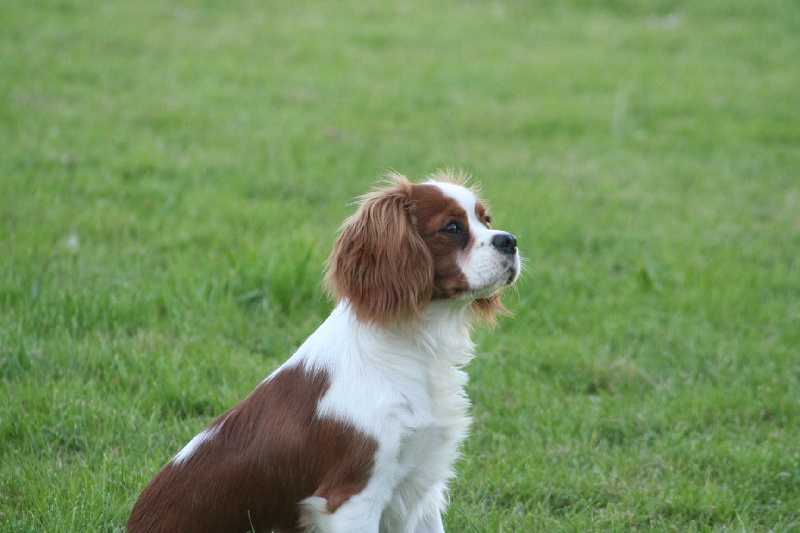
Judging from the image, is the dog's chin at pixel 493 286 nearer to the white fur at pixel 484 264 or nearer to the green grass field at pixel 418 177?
the white fur at pixel 484 264

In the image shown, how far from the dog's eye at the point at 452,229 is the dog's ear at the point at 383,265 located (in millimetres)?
100

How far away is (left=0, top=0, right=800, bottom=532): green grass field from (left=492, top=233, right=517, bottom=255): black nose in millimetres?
1104

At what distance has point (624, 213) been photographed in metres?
6.94

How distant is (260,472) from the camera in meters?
3.03

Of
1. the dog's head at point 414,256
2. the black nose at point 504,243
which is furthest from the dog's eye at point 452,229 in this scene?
the black nose at point 504,243

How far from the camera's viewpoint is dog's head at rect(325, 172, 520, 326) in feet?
10.2

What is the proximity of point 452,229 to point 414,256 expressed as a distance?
0.19 m

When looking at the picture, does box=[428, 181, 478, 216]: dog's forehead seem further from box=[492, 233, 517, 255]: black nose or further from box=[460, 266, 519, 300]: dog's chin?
box=[460, 266, 519, 300]: dog's chin

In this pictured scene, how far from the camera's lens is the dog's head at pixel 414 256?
10.2ft

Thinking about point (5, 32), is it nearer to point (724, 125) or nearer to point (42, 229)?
point (42, 229)

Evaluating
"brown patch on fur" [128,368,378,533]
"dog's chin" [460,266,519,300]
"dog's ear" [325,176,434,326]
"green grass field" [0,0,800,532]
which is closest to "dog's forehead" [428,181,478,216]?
"dog's ear" [325,176,434,326]

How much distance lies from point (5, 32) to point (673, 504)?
28.4ft

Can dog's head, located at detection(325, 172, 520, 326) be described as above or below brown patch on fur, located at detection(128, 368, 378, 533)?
above

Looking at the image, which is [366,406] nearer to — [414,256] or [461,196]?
[414,256]
